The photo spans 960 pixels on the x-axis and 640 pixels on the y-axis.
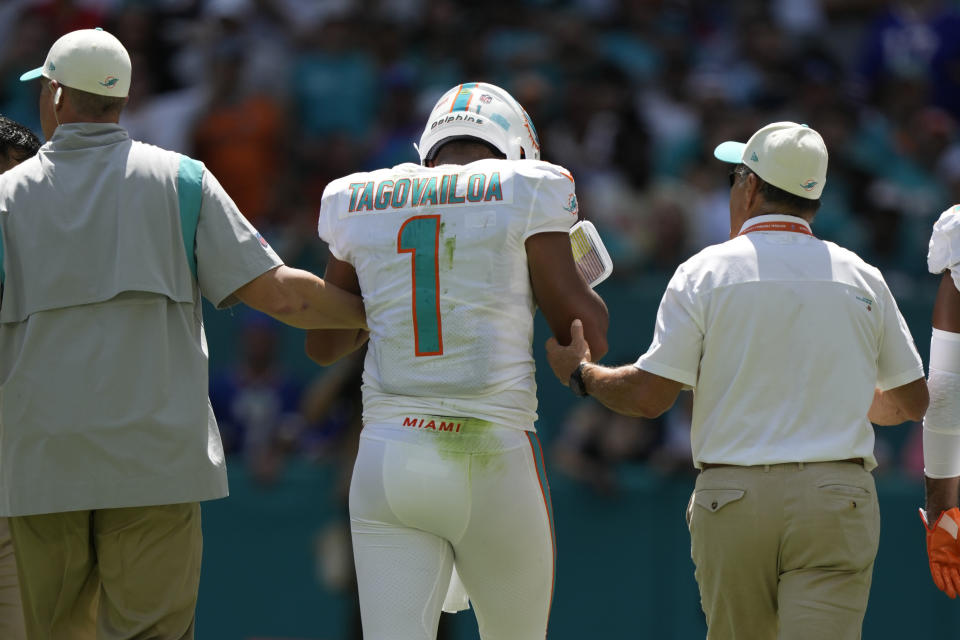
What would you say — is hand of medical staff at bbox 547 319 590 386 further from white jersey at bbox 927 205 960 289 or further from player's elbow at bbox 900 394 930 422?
white jersey at bbox 927 205 960 289

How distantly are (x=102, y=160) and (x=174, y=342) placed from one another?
582mm

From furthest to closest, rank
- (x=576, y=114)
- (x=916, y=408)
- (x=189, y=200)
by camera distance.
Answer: (x=576, y=114) → (x=916, y=408) → (x=189, y=200)

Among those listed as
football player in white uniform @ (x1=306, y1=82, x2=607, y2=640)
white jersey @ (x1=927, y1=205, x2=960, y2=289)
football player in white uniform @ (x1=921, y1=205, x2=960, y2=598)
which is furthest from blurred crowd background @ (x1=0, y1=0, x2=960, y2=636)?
football player in white uniform @ (x1=306, y1=82, x2=607, y2=640)

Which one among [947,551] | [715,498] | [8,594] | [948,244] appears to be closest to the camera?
[715,498]

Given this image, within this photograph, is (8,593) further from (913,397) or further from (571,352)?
(913,397)

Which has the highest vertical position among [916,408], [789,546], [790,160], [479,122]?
[479,122]

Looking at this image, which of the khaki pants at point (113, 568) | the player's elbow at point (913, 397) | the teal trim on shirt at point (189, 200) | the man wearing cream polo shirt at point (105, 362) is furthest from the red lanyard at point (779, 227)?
the khaki pants at point (113, 568)

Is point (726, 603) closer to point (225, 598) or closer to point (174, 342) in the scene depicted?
point (174, 342)

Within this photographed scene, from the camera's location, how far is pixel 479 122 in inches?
175

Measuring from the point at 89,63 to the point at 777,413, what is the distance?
2269 millimetres

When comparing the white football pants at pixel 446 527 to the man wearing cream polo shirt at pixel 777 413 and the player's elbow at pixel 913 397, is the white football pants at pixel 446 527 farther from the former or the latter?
the player's elbow at pixel 913 397

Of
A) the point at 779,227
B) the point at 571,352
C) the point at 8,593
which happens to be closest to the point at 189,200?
the point at 571,352

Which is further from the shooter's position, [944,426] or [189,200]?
[944,426]

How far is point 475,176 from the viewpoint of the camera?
4234mm
